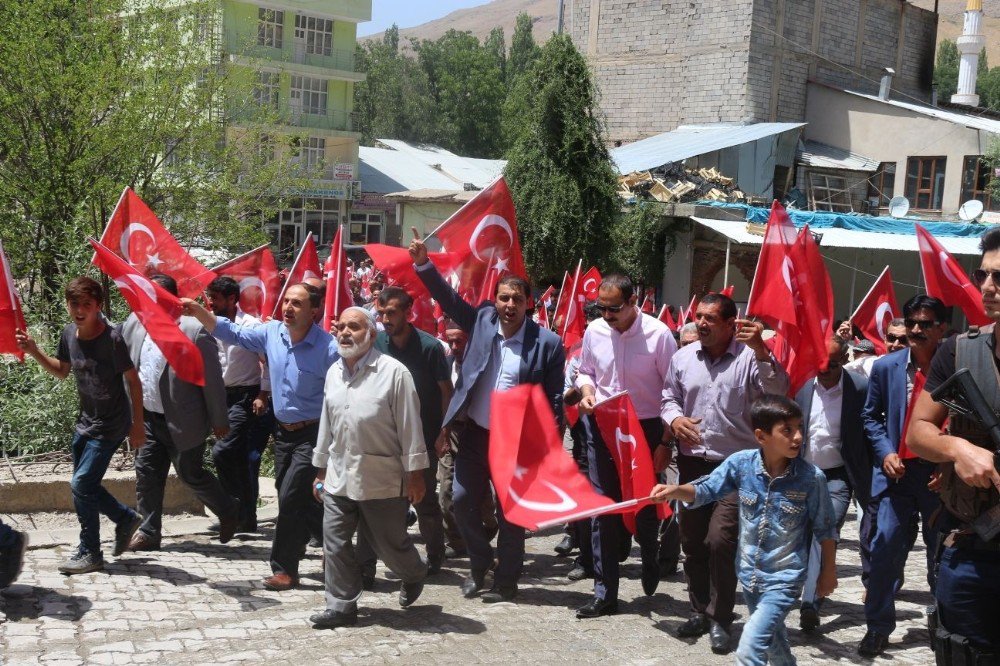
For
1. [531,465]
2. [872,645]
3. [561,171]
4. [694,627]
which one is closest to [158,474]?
[531,465]

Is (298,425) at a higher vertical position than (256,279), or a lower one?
lower

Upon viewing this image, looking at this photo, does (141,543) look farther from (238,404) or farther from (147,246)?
(147,246)

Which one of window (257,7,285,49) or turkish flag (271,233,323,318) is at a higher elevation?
window (257,7,285,49)

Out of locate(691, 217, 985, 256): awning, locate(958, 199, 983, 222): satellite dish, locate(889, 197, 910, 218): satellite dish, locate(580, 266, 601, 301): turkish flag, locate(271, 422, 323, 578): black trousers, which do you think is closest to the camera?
locate(271, 422, 323, 578): black trousers

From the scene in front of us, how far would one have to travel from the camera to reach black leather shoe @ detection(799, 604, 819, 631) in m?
6.29

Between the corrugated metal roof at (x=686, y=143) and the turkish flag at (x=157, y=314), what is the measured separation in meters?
20.0

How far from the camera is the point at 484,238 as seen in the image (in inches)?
340

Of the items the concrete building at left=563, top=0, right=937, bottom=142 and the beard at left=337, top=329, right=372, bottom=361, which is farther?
the concrete building at left=563, top=0, right=937, bottom=142

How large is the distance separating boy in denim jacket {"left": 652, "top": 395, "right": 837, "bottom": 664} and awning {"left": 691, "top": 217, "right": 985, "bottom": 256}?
679 inches

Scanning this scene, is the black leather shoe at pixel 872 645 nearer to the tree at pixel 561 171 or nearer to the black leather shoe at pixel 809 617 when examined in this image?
the black leather shoe at pixel 809 617

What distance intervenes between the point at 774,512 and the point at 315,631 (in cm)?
261

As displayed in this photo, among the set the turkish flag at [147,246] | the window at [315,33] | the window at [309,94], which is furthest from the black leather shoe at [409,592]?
the window at [315,33]

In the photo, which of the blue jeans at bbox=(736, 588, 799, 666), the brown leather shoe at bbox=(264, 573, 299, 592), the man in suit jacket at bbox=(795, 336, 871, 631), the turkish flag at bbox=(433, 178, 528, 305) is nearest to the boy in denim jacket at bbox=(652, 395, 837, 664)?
the blue jeans at bbox=(736, 588, 799, 666)

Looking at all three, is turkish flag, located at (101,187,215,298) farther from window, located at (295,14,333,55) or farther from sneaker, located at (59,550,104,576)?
window, located at (295,14,333,55)
